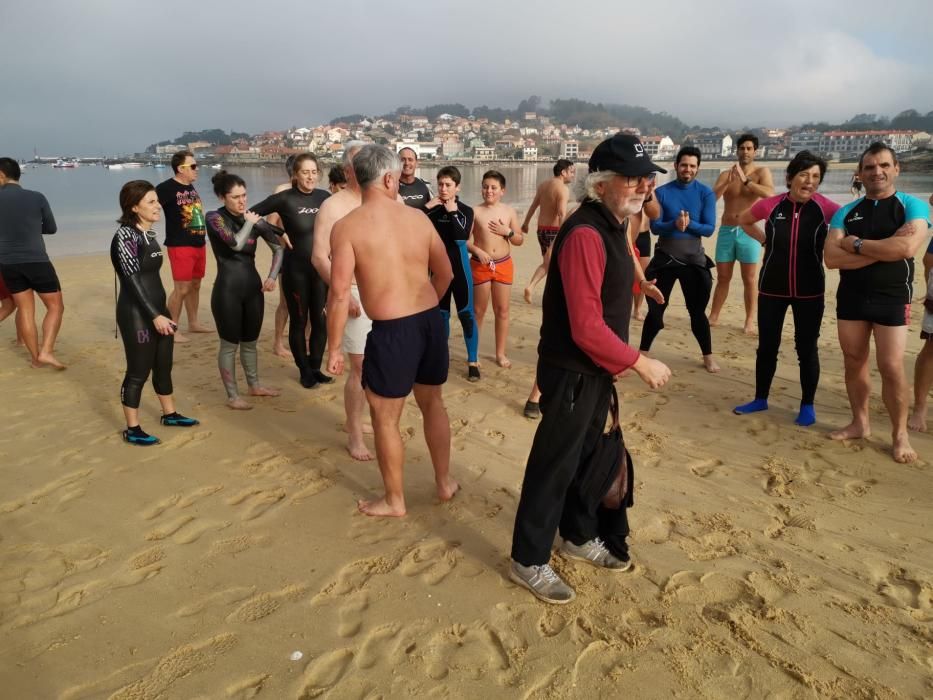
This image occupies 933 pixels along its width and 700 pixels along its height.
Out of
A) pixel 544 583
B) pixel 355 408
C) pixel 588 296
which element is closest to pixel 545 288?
pixel 588 296

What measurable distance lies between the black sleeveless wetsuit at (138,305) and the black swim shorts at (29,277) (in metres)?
2.60

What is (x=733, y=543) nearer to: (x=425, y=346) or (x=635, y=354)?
(x=635, y=354)

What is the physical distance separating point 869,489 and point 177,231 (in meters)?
7.13

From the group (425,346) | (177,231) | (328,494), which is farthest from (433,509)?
(177,231)

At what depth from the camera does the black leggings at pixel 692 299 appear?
564 cm

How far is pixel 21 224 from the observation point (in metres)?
5.77

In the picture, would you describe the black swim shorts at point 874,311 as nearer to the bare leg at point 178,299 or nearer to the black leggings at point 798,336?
the black leggings at point 798,336

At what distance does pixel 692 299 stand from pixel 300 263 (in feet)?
12.2

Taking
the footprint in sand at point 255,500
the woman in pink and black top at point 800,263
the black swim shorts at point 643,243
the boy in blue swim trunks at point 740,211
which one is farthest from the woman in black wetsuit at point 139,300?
the black swim shorts at point 643,243

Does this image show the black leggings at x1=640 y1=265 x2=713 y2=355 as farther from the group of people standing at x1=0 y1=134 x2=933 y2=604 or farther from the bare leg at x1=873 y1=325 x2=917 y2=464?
the bare leg at x1=873 y1=325 x2=917 y2=464

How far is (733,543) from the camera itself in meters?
3.12

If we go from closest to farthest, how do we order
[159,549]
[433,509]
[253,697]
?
[253,697], [159,549], [433,509]

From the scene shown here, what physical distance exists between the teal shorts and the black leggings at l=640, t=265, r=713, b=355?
1.80m

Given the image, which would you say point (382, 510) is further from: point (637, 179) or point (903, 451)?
point (903, 451)
